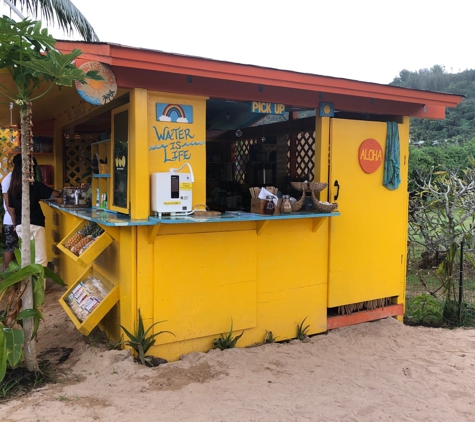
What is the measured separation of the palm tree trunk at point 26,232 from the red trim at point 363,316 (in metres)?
3.17

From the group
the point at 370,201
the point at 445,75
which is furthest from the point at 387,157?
the point at 445,75

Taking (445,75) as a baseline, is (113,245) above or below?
below

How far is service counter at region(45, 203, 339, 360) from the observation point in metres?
4.07

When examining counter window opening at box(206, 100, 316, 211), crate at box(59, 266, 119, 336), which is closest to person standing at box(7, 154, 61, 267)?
crate at box(59, 266, 119, 336)

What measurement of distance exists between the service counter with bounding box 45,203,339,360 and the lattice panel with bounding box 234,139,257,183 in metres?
3.34

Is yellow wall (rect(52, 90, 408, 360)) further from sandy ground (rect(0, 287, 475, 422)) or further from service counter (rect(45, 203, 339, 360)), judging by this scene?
sandy ground (rect(0, 287, 475, 422))

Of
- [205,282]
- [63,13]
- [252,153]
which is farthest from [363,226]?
[63,13]

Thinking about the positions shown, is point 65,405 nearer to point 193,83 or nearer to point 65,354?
point 65,354

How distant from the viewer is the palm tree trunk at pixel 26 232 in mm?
3507

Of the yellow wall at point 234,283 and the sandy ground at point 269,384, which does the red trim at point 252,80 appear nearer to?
the yellow wall at point 234,283

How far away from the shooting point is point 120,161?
14.6 ft

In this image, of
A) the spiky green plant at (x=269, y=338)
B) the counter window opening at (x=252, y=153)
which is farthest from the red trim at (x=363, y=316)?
the counter window opening at (x=252, y=153)

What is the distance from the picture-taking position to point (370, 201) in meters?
5.39

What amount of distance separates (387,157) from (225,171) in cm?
380
